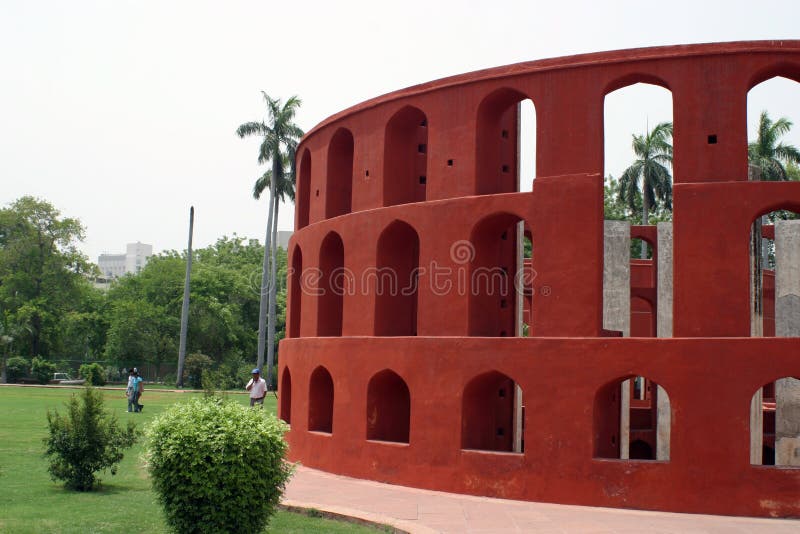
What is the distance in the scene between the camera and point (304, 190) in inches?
715

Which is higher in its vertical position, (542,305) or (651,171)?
(651,171)

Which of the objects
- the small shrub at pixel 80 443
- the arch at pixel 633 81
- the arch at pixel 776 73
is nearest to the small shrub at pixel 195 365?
the small shrub at pixel 80 443

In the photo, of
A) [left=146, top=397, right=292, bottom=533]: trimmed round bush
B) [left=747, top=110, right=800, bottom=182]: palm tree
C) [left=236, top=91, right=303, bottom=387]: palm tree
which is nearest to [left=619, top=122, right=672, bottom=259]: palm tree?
[left=747, top=110, right=800, bottom=182]: palm tree

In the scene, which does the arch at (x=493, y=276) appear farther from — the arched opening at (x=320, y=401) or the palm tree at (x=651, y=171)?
the palm tree at (x=651, y=171)

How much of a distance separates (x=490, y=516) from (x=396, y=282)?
5065 mm

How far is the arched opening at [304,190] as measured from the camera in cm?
A: 1798

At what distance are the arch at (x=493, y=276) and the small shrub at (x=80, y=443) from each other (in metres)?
5.24

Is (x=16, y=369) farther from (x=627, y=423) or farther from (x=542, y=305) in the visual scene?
(x=542, y=305)

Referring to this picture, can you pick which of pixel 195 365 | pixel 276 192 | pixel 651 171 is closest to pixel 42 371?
pixel 195 365

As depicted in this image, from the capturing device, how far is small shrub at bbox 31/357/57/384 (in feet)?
147

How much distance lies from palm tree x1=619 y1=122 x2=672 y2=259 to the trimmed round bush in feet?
100

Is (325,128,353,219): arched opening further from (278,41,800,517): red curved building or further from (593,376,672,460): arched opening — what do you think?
(593,376,672,460): arched opening

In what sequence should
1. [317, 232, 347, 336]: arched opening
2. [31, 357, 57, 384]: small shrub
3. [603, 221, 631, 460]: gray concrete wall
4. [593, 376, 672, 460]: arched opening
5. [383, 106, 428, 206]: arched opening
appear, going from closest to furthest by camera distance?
1. [593, 376, 672, 460]: arched opening
2. [383, 106, 428, 206]: arched opening
3. [317, 232, 347, 336]: arched opening
4. [603, 221, 631, 460]: gray concrete wall
5. [31, 357, 57, 384]: small shrub

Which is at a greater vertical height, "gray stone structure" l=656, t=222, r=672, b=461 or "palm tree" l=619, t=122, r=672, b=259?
"palm tree" l=619, t=122, r=672, b=259
